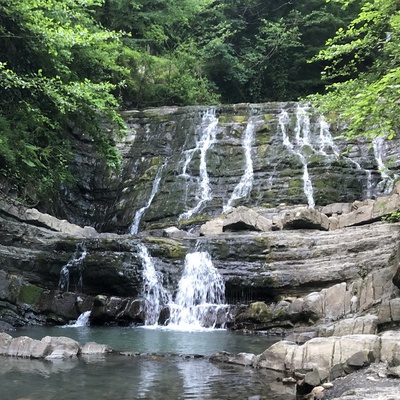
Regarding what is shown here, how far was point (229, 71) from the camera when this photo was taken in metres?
35.1

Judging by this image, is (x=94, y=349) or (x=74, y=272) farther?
(x=74, y=272)

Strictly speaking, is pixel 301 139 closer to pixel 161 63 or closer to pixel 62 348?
pixel 161 63

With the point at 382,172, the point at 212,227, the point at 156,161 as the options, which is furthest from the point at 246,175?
the point at 382,172

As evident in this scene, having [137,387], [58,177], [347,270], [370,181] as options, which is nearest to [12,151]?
[58,177]

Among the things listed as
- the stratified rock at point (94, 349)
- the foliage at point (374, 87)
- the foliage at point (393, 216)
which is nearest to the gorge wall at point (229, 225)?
the foliage at point (393, 216)

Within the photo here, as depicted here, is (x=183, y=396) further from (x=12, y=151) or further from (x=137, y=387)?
(x=12, y=151)

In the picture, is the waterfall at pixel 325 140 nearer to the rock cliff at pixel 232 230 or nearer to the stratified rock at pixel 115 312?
the rock cliff at pixel 232 230

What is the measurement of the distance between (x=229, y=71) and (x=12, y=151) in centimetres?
2513

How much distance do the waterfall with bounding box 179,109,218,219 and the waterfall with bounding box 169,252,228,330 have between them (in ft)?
19.4

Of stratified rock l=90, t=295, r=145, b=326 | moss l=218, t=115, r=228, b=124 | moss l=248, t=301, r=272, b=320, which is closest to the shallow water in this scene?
moss l=248, t=301, r=272, b=320

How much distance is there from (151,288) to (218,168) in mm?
9432

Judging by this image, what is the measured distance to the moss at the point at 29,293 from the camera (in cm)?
1452

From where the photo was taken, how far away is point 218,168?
2331 centimetres

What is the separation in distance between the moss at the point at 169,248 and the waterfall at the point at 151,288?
0.41 m
